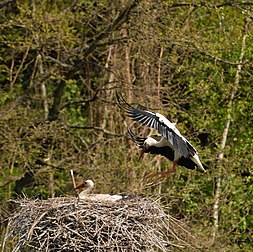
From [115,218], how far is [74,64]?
18.3 feet

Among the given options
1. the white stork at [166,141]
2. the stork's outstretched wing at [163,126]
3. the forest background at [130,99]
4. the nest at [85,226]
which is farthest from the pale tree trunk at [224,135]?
the nest at [85,226]

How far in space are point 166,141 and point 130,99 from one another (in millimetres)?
3070

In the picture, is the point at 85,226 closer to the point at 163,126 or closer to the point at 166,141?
the point at 163,126

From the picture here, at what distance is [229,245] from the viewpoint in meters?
14.8

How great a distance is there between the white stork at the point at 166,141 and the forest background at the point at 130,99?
1.60 m

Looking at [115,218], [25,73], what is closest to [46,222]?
[115,218]

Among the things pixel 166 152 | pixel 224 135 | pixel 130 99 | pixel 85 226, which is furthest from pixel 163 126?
pixel 224 135

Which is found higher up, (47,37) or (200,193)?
(47,37)

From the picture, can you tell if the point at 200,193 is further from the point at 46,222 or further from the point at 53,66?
the point at 46,222

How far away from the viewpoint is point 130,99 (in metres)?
14.3

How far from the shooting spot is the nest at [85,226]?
9297 mm

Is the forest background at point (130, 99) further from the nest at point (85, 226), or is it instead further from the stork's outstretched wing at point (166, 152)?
the nest at point (85, 226)

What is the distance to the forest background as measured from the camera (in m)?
13.7

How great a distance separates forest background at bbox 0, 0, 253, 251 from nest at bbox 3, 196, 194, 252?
335cm
